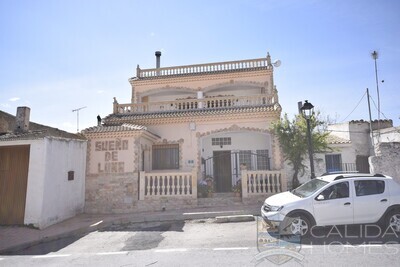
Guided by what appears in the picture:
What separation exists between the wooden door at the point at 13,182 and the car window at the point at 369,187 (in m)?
11.0

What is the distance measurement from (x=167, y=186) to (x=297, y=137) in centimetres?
618

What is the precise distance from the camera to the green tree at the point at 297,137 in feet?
34.1

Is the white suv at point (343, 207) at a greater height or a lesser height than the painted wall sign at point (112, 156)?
lesser

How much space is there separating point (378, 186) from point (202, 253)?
4.89 meters

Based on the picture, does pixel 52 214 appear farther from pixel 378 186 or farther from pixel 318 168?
pixel 318 168

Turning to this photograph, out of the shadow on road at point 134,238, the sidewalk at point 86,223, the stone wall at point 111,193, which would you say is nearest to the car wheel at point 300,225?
the sidewalk at point 86,223

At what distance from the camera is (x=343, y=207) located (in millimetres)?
6004

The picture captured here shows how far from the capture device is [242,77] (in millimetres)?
15055

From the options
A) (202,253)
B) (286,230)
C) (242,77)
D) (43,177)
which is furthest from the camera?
(242,77)

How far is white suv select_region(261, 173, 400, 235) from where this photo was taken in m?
6.00

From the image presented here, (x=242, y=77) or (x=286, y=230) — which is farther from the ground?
(x=242, y=77)

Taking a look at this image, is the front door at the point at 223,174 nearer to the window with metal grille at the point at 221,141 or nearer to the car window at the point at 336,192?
the window with metal grille at the point at 221,141

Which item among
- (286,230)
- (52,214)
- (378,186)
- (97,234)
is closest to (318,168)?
(378,186)

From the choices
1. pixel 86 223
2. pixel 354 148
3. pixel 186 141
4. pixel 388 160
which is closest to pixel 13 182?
pixel 86 223
